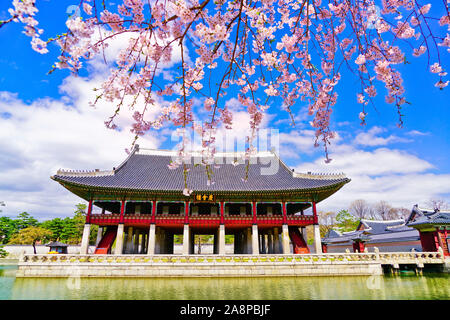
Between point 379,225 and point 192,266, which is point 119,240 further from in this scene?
point 379,225

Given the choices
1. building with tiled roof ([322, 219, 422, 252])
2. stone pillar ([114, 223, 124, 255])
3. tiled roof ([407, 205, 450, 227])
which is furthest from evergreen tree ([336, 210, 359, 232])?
stone pillar ([114, 223, 124, 255])

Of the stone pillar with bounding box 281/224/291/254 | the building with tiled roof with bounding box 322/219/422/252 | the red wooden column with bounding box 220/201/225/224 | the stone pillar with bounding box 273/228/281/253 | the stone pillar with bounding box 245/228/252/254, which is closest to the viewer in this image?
the stone pillar with bounding box 281/224/291/254

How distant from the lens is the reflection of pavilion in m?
19.2

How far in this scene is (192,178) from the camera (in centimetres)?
2289

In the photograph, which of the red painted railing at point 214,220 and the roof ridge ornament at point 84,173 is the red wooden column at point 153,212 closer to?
the red painted railing at point 214,220

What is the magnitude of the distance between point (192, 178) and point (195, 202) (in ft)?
10.5

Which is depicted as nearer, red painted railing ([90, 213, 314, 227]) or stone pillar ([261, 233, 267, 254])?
red painted railing ([90, 213, 314, 227])

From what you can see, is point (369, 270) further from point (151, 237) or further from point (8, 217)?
point (8, 217)

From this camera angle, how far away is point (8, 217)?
44531 mm

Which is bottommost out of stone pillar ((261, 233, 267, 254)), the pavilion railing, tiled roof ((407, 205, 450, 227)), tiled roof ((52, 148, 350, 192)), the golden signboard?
the pavilion railing

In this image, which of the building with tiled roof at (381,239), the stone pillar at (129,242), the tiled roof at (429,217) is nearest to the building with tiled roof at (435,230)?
the tiled roof at (429,217)

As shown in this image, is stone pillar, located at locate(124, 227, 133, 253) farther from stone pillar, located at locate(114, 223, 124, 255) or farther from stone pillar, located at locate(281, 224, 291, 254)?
stone pillar, located at locate(281, 224, 291, 254)

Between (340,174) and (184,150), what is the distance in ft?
62.3
